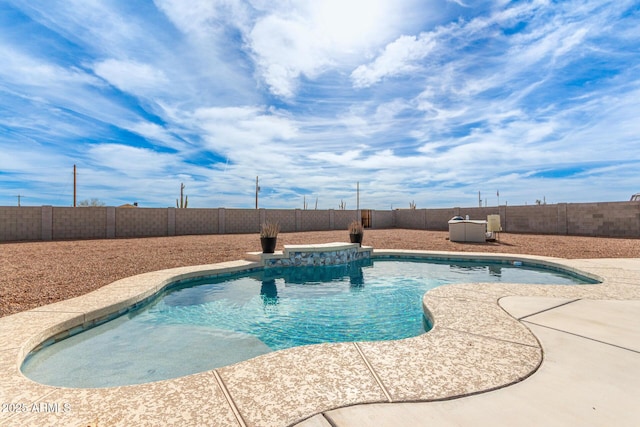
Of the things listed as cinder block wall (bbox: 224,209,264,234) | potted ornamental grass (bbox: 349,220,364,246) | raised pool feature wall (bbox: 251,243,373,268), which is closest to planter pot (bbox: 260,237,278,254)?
raised pool feature wall (bbox: 251,243,373,268)

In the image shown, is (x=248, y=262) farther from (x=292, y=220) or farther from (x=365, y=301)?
(x=292, y=220)

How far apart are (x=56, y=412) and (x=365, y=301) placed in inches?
155

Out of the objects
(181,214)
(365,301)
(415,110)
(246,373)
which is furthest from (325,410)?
(181,214)

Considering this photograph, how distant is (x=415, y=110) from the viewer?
12.5 meters

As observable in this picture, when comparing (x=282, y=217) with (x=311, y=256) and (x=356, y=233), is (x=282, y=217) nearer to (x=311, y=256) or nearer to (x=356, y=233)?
(x=356, y=233)

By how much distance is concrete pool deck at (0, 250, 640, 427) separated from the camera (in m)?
1.48

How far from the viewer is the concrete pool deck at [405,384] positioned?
4.87ft

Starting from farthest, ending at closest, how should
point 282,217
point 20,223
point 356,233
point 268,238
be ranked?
1. point 282,217
2. point 20,223
3. point 356,233
4. point 268,238

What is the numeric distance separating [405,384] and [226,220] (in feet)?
53.9

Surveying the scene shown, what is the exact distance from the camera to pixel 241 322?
399 cm

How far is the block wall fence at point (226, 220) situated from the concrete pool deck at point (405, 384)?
43.0 feet

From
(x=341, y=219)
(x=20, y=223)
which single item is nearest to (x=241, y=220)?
(x=341, y=219)

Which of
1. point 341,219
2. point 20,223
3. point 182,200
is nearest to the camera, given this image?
point 20,223

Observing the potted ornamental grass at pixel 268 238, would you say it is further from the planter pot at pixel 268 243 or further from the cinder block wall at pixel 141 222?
the cinder block wall at pixel 141 222
